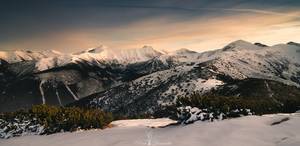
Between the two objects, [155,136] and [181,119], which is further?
[181,119]

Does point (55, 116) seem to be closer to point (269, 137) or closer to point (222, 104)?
point (222, 104)

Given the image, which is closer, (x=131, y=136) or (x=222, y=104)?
(x=131, y=136)

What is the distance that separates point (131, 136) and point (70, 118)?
140ft

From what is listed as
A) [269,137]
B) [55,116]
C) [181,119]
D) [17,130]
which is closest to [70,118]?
[55,116]

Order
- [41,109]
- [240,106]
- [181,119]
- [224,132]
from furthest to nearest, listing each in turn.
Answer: [41,109], [240,106], [181,119], [224,132]

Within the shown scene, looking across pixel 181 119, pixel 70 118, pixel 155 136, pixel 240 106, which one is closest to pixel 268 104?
pixel 240 106

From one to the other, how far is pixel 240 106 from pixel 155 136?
102 feet

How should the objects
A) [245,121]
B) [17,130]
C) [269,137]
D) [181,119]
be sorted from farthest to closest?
1. [17,130]
2. [181,119]
3. [245,121]
4. [269,137]

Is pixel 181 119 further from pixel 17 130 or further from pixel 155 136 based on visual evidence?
pixel 17 130

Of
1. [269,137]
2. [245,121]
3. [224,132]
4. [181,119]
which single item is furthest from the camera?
[181,119]

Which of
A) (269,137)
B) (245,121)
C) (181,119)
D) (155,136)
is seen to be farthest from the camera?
(181,119)

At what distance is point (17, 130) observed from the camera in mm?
110312

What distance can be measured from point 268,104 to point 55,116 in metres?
62.7

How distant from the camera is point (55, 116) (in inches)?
4545
